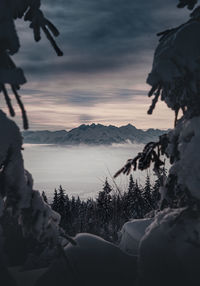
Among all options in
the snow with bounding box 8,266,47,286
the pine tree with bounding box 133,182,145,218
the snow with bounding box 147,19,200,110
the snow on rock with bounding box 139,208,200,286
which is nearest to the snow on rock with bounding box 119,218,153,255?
the snow on rock with bounding box 139,208,200,286

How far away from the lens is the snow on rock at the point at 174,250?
5898 mm

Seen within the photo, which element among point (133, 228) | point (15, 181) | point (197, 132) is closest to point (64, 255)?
point (15, 181)

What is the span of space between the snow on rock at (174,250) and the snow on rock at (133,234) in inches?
81.9

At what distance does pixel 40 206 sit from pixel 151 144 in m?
2.90

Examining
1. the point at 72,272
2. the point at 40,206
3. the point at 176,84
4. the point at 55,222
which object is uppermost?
the point at 176,84

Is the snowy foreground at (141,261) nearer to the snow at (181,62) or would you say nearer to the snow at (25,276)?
the snow at (25,276)

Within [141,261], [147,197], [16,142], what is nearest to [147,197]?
[147,197]

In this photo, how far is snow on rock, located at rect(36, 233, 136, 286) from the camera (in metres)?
6.80

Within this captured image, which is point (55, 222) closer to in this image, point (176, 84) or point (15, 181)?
point (15, 181)

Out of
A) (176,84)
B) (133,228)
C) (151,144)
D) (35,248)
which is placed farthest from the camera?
(133,228)

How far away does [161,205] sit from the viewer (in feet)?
22.4

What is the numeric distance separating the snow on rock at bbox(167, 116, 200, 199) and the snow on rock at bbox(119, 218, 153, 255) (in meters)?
3.17

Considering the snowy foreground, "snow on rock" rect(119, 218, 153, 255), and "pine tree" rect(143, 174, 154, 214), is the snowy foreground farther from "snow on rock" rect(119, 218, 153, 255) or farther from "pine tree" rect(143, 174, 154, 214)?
"pine tree" rect(143, 174, 154, 214)

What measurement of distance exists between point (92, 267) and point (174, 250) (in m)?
1.95
